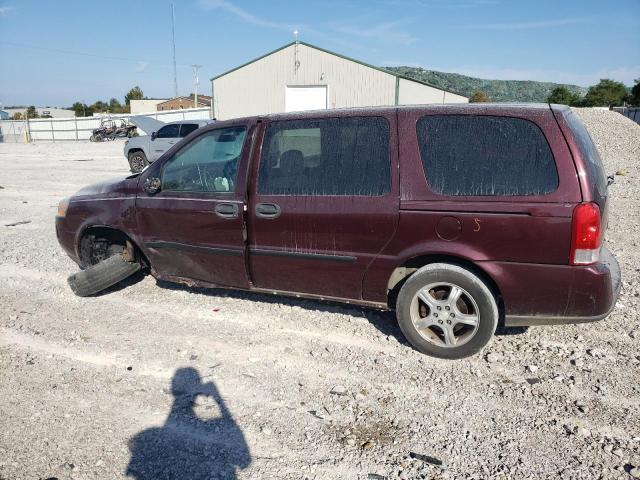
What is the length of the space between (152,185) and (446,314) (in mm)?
2792

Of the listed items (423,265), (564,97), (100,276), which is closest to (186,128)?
(100,276)

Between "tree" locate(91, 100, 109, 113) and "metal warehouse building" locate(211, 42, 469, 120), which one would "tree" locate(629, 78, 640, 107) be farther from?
"tree" locate(91, 100, 109, 113)

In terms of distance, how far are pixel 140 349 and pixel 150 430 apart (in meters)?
1.06

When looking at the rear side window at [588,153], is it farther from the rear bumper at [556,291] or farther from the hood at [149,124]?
the hood at [149,124]

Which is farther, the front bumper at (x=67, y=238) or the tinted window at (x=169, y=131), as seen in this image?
the tinted window at (x=169, y=131)

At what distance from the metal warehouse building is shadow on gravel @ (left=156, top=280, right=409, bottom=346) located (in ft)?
83.9

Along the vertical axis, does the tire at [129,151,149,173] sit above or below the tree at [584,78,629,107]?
below

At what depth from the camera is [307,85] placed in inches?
1194

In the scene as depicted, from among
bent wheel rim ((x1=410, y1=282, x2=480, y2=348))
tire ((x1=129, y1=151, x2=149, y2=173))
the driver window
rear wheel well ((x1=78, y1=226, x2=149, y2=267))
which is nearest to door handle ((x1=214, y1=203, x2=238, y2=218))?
the driver window

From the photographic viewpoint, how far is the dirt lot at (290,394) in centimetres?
247

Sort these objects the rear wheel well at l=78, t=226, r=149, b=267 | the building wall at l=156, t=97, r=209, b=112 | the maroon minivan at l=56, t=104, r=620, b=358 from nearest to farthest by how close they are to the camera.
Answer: the maroon minivan at l=56, t=104, r=620, b=358, the rear wheel well at l=78, t=226, r=149, b=267, the building wall at l=156, t=97, r=209, b=112

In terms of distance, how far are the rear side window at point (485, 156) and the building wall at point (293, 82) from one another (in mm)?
26152

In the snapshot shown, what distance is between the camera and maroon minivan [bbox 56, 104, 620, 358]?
3043mm

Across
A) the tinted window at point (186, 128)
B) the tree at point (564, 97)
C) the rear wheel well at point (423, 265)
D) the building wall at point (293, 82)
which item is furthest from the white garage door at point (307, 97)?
the tree at point (564, 97)
